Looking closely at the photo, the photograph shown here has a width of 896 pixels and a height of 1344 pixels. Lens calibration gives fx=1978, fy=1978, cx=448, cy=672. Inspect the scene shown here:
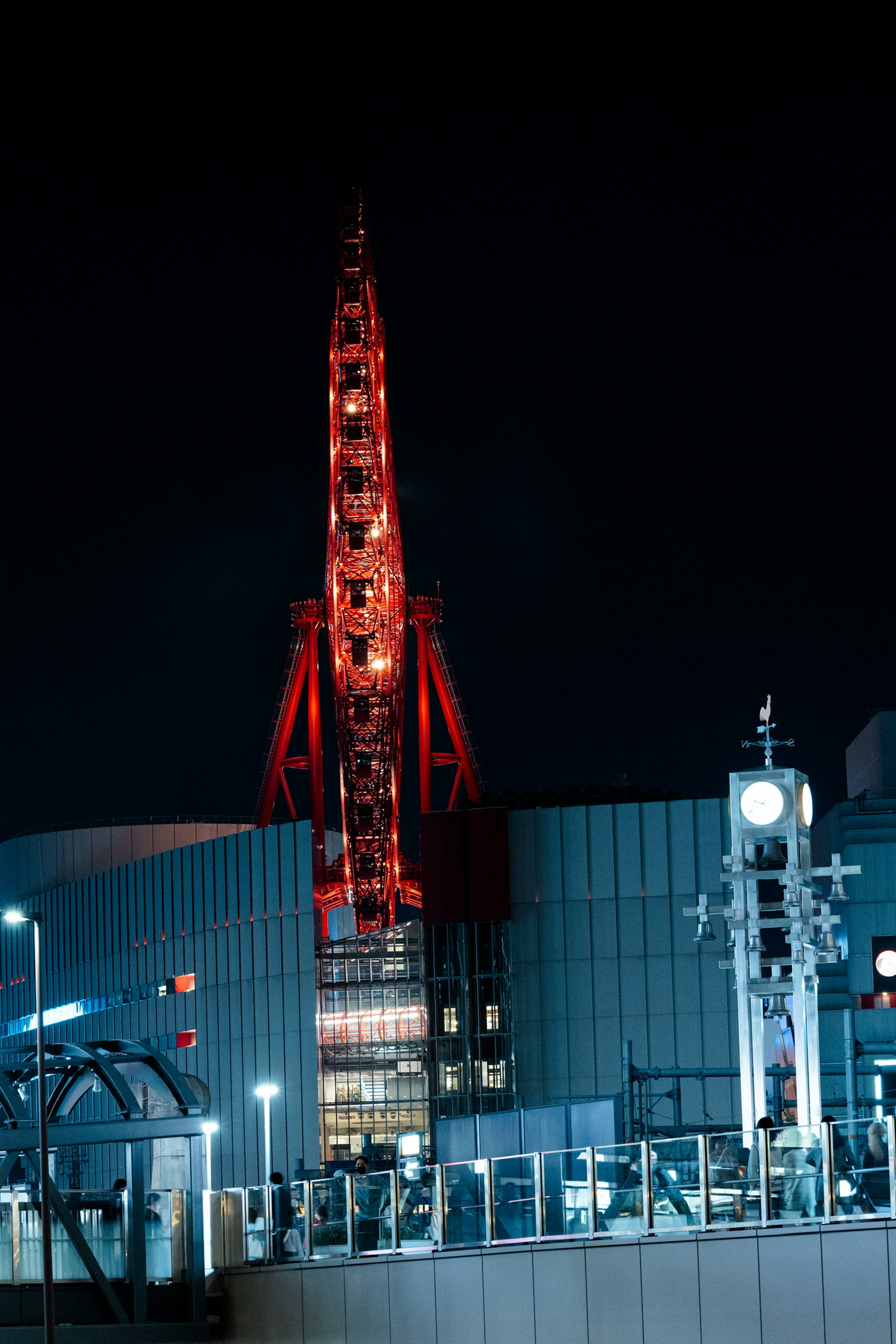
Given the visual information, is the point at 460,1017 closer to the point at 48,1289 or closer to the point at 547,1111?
the point at 547,1111

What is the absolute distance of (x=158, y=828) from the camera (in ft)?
295

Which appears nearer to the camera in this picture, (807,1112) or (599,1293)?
(599,1293)

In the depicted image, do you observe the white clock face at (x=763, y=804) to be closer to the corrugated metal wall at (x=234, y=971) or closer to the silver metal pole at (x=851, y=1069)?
the silver metal pole at (x=851, y=1069)

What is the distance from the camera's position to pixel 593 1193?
23.1m


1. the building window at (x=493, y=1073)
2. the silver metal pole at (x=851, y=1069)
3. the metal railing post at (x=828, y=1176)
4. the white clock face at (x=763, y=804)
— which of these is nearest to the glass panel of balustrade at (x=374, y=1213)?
the metal railing post at (x=828, y=1176)

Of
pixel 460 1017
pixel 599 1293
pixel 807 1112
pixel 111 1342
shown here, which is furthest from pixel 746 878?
pixel 460 1017

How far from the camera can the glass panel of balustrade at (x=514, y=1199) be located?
78.0 feet

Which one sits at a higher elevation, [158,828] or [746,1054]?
[158,828]

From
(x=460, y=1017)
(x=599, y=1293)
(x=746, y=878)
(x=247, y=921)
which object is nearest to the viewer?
(x=599, y=1293)

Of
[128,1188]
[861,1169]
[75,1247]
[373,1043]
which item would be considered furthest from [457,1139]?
[373,1043]

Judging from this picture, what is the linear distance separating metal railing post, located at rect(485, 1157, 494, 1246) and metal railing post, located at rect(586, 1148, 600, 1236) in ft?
4.71

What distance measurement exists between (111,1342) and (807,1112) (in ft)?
31.8

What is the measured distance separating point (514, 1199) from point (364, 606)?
40.6 m

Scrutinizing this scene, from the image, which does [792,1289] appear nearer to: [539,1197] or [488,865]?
[539,1197]
